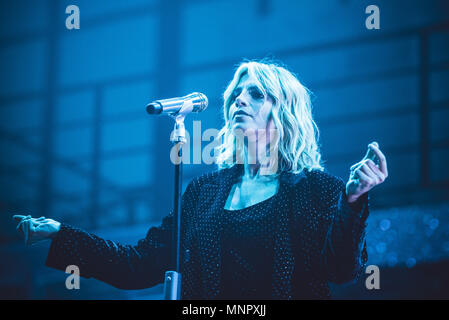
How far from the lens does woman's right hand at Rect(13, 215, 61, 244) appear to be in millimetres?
1467

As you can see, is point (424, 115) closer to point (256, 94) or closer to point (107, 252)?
point (256, 94)

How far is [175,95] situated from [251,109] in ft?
4.05

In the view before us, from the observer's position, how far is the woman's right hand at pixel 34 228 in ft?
4.81

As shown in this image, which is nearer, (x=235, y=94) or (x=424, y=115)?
(x=235, y=94)

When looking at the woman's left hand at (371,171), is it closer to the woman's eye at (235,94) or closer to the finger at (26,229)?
the woman's eye at (235,94)

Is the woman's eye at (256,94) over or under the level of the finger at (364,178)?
over

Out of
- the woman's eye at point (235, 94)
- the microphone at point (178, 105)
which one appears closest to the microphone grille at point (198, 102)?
the microphone at point (178, 105)

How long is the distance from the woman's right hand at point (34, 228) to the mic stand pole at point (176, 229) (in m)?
0.42

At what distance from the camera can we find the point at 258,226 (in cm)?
155

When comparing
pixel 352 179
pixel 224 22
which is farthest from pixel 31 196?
pixel 352 179

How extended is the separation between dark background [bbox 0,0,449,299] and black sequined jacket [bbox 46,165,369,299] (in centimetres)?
80

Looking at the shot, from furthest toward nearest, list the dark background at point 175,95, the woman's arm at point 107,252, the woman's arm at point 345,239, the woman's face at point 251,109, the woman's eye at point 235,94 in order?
1. the dark background at point 175,95
2. the woman's eye at point 235,94
3. the woman's face at point 251,109
4. the woman's arm at point 107,252
5. the woman's arm at point 345,239

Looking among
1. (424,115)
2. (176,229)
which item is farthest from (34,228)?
(424,115)

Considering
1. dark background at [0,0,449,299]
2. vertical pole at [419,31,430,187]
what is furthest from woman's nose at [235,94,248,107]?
vertical pole at [419,31,430,187]
